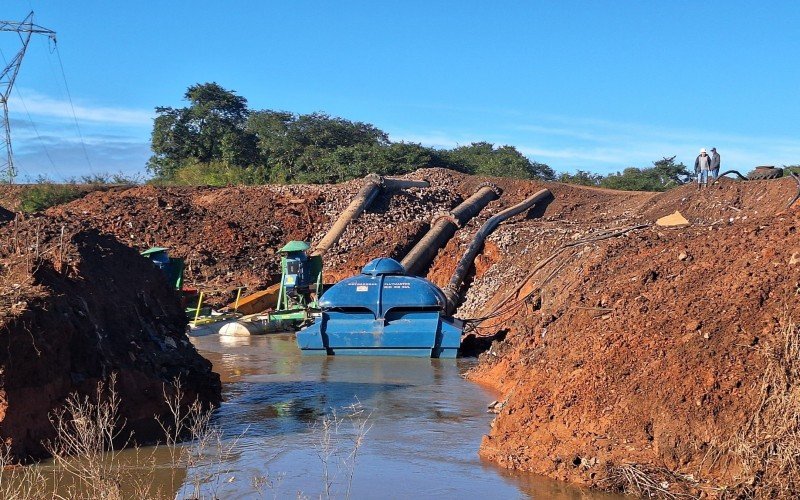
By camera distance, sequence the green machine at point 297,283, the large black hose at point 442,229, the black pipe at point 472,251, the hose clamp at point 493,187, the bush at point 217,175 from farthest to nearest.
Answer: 1. the bush at point 217,175
2. the hose clamp at point 493,187
3. the large black hose at point 442,229
4. the green machine at point 297,283
5. the black pipe at point 472,251

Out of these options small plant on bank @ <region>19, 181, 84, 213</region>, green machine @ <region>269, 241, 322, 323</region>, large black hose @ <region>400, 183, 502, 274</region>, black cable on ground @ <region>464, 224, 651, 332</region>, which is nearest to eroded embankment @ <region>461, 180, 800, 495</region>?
black cable on ground @ <region>464, 224, 651, 332</region>

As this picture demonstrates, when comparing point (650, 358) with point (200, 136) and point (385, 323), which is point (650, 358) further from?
point (200, 136)

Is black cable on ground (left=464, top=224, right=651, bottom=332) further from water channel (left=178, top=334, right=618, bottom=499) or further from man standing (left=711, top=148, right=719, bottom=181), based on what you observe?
man standing (left=711, top=148, right=719, bottom=181)

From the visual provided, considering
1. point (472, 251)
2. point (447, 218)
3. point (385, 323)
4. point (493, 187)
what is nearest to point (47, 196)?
point (447, 218)

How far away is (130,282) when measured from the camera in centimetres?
1152

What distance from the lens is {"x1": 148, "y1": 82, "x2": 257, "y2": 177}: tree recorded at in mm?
43281

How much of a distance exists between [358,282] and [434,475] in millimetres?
8639

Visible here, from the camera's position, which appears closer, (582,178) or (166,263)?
(166,263)

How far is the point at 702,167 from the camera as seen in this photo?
24.6 metres

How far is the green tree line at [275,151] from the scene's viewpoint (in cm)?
3850

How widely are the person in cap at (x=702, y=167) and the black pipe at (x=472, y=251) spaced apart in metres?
5.44

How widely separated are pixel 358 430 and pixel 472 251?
14.2 metres

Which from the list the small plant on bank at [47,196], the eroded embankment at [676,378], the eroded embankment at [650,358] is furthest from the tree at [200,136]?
the eroded embankment at [676,378]

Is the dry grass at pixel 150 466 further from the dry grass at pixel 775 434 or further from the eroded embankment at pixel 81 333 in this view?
the dry grass at pixel 775 434
